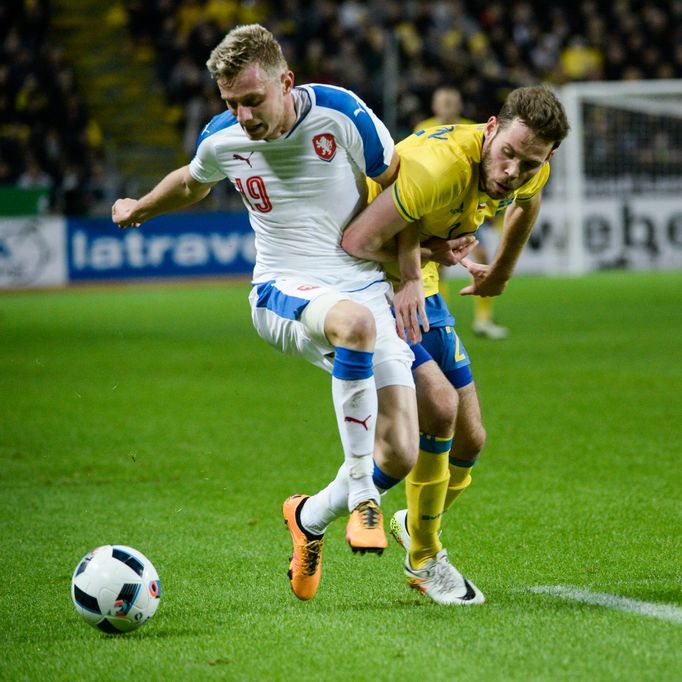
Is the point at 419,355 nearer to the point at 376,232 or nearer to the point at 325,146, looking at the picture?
the point at 376,232

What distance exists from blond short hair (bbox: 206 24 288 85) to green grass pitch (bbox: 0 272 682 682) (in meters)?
1.92

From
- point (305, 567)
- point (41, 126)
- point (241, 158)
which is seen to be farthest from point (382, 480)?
point (41, 126)

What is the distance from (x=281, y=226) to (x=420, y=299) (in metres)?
0.64

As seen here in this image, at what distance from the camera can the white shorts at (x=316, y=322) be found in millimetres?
4465

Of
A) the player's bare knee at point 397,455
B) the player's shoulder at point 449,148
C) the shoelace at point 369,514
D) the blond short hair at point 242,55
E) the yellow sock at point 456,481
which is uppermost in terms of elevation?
the blond short hair at point 242,55

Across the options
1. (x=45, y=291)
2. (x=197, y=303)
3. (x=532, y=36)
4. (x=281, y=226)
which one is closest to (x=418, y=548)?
(x=281, y=226)

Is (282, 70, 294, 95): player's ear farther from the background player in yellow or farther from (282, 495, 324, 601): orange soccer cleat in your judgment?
the background player in yellow

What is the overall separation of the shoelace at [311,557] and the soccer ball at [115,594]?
546 millimetres

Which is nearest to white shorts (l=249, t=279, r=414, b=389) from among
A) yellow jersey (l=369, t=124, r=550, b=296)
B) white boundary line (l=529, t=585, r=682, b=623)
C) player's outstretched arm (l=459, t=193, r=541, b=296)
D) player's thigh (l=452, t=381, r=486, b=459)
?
yellow jersey (l=369, t=124, r=550, b=296)

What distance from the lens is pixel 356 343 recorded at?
4.26 metres

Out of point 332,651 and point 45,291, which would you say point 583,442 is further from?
point 45,291

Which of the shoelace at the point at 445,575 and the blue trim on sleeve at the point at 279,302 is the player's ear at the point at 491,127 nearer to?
the blue trim on sleeve at the point at 279,302

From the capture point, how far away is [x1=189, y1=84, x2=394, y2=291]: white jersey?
466 cm

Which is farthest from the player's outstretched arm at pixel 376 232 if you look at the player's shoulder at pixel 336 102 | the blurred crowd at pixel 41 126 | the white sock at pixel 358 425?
the blurred crowd at pixel 41 126
